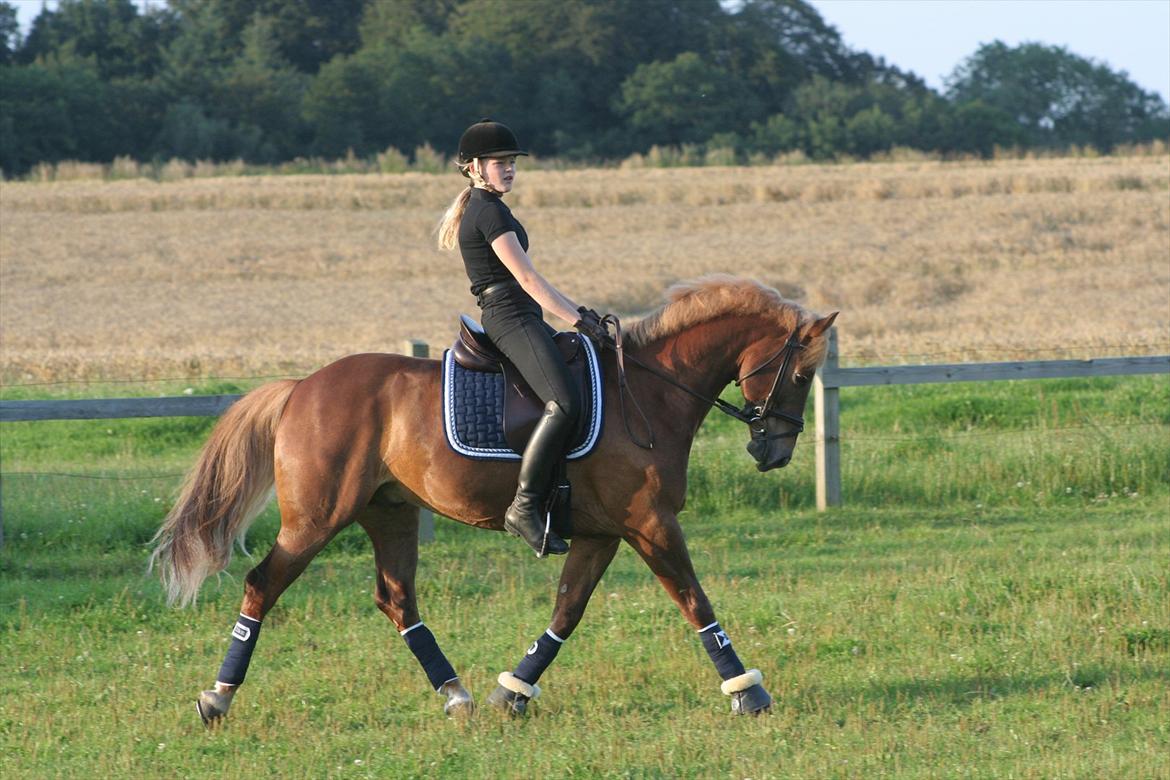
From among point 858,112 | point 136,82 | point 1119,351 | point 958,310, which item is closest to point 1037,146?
point 858,112

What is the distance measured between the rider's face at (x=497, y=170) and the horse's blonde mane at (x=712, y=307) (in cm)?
100

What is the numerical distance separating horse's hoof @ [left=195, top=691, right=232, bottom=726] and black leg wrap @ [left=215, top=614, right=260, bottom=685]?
8cm

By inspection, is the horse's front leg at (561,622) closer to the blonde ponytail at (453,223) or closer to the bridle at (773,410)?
the bridle at (773,410)

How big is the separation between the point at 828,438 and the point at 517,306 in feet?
18.0

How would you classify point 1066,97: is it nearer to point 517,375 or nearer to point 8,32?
point 8,32

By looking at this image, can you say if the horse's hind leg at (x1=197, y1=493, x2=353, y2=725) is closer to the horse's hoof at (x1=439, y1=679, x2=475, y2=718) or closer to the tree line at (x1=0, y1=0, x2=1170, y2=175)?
the horse's hoof at (x1=439, y1=679, x2=475, y2=718)

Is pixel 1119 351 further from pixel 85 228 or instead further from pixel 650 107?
pixel 650 107

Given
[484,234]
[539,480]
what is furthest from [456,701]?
[484,234]

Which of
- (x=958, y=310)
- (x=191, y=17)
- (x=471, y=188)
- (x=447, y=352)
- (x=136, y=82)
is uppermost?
(x=191, y=17)

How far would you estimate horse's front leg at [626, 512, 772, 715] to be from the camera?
6.32m

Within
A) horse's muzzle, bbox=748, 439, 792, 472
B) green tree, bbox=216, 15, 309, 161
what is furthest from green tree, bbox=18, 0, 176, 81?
horse's muzzle, bbox=748, 439, 792, 472

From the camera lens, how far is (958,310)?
79.7ft

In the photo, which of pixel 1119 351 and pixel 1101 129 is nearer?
pixel 1119 351

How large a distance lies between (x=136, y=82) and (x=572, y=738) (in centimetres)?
5887
